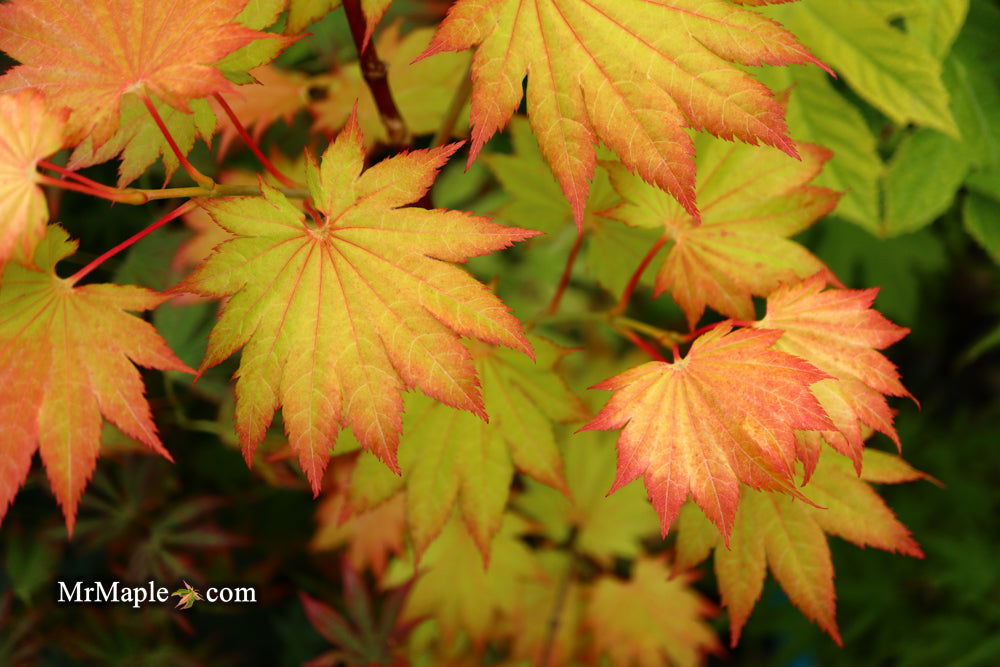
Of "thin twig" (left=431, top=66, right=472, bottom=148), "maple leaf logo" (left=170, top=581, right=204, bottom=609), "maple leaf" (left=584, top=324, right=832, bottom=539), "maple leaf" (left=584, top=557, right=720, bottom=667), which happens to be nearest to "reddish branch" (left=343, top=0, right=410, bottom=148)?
"thin twig" (left=431, top=66, right=472, bottom=148)

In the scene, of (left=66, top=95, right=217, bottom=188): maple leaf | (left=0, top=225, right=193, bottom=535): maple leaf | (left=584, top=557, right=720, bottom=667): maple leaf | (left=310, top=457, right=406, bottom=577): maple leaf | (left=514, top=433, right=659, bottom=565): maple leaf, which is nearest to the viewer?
(left=0, top=225, right=193, bottom=535): maple leaf

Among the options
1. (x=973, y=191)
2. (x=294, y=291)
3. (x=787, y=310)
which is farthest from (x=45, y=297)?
(x=973, y=191)

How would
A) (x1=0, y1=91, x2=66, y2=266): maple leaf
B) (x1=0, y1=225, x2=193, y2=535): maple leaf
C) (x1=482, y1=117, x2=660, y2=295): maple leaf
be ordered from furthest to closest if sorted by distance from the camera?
(x1=482, y1=117, x2=660, y2=295): maple leaf < (x1=0, y1=225, x2=193, y2=535): maple leaf < (x1=0, y1=91, x2=66, y2=266): maple leaf

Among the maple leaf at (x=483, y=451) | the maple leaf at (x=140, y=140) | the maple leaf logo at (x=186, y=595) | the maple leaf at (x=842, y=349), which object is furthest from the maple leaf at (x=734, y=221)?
the maple leaf logo at (x=186, y=595)

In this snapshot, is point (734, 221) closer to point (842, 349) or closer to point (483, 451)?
point (842, 349)

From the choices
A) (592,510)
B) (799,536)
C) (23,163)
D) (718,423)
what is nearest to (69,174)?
(23,163)

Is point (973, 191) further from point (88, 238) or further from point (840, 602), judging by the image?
point (88, 238)

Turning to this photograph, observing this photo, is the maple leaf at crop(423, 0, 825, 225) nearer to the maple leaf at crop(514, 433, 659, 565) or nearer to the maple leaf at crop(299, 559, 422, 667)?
the maple leaf at crop(299, 559, 422, 667)

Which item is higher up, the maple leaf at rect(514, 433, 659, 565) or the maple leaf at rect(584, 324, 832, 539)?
the maple leaf at rect(584, 324, 832, 539)
